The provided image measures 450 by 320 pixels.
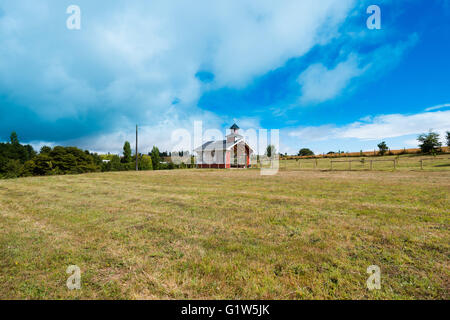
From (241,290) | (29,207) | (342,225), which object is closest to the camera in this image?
(241,290)

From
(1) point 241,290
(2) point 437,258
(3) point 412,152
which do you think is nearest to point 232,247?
(1) point 241,290

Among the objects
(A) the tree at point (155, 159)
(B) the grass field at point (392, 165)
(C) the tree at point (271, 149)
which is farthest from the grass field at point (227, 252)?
(C) the tree at point (271, 149)

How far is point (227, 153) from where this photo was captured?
3353 centimetres

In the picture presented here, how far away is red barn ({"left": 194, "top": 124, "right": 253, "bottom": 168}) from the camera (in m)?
33.7

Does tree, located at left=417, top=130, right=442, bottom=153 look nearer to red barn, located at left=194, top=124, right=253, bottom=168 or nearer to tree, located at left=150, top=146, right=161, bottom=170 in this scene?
red barn, located at left=194, top=124, right=253, bottom=168

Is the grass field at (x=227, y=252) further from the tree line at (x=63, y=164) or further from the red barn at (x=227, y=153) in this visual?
the tree line at (x=63, y=164)

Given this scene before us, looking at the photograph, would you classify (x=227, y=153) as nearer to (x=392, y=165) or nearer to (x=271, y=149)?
(x=271, y=149)

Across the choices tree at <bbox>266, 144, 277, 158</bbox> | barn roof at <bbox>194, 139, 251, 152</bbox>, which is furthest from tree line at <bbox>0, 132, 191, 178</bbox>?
tree at <bbox>266, 144, 277, 158</bbox>

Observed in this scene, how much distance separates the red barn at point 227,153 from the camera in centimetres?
3369

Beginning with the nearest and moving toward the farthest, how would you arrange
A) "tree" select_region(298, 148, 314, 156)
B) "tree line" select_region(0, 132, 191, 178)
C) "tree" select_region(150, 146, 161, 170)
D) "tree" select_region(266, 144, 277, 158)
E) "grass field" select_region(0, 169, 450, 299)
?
1. "grass field" select_region(0, 169, 450, 299)
2. "tree line" select_region(0, 132, 191, 178)
3. "tree" select_region(150, 146, 161, 170)
4. "tree" select_region(266, 144, 277, 158)
5. "tree" select_region(298, 148, 314, 156)

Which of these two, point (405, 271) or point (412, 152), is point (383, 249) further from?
point (412, 152)

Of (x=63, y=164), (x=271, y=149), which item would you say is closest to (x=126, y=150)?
(x=63, y=164)
